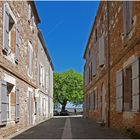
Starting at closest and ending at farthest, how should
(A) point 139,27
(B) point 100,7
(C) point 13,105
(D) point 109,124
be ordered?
(A) point 139,27, (C) point 13,105, (D) point 109,124, (B) point 100,7

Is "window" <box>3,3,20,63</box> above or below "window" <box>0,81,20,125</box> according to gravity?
above

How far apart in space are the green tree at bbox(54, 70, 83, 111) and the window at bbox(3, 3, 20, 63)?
48785mm

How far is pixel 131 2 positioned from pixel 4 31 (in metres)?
4.51

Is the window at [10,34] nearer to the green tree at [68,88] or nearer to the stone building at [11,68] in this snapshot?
the stone building at [11,68]

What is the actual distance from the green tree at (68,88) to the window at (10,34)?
160 feet

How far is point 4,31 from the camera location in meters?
11.7

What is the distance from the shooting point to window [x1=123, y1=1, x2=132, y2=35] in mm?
12922

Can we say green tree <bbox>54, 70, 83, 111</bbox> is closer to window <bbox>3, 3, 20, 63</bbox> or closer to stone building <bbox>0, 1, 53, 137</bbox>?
stone building <bbox>0, 1, 53, 137</bbox>

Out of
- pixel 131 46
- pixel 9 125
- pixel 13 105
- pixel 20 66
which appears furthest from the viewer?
pixel 20 66

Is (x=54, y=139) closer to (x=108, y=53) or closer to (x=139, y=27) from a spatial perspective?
(x=139, y=27)

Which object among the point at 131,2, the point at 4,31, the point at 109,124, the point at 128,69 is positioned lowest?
the point at 109,124

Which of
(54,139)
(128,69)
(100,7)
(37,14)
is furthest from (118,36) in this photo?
(37,14)

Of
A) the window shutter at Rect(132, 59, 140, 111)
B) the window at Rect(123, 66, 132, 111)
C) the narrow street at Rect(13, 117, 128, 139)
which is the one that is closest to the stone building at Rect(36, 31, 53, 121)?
the narrow street at Rect(13, 117, 128, 139)

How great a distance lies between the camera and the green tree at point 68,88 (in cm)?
6375
